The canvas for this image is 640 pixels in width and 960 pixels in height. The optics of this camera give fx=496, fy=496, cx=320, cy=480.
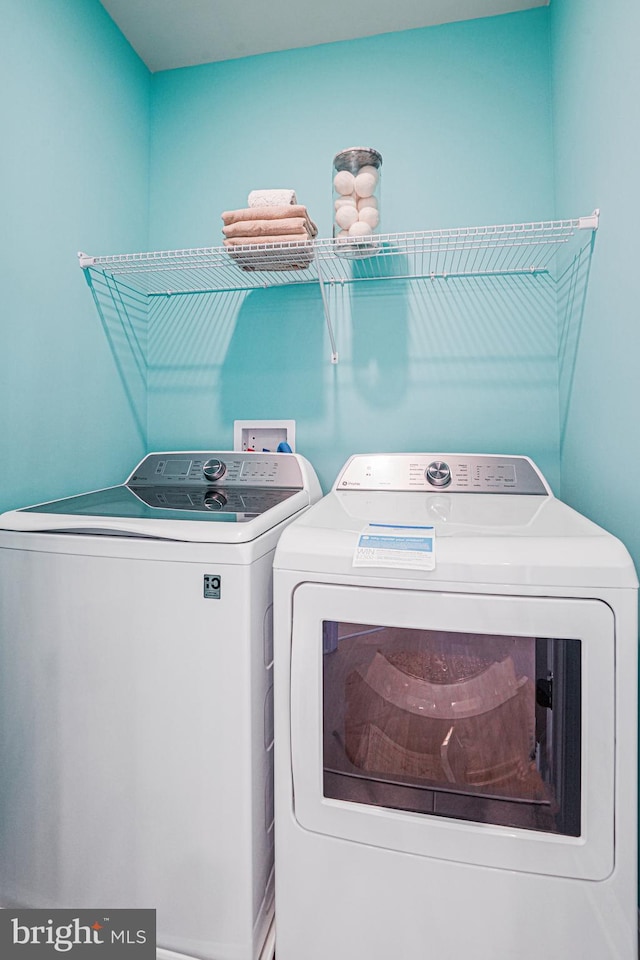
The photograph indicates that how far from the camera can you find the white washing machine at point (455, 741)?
905 mm

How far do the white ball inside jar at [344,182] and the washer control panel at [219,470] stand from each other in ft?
2.85

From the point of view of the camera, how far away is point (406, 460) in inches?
64.4

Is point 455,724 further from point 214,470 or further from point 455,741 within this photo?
point 214,470

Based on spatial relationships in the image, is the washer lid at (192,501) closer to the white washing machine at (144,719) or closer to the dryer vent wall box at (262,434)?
the white washing machine at (144,719)

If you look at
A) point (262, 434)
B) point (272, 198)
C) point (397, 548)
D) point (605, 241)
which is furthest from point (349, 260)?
point (397, 548)

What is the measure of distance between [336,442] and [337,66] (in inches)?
55.4

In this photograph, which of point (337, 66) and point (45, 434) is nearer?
point (45, 434)

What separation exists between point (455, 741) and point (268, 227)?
1.46 m

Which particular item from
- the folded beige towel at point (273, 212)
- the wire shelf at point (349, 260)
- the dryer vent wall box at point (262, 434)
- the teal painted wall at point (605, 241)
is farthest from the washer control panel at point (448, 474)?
the folded beige towel at point (273, 212)

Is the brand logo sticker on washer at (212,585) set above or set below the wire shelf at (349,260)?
below

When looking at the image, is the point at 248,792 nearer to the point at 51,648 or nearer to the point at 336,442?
the point at 51,648

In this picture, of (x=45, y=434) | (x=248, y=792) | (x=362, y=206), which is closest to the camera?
(x=248, y=792)

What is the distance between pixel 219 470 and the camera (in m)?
1.70

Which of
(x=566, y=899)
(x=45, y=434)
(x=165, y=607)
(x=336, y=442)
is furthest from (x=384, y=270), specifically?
(x=566, y=899)
